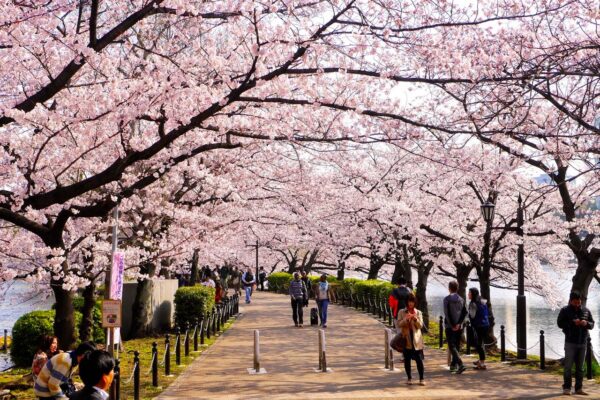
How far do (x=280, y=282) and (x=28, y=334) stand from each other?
3589 centimetres

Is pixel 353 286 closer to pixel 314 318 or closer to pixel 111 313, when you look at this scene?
pixel 314 318

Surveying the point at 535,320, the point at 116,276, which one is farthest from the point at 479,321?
the point at 535,320

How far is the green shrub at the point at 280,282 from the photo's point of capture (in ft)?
163

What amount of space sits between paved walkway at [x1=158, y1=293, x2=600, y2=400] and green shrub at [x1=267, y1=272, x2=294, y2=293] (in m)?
29.5

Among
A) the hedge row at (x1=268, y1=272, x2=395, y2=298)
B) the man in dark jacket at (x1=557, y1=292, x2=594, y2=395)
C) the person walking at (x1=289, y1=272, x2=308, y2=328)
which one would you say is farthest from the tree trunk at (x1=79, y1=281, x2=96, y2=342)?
the hedge row at (x1=268, y1=272, x2=395, y2=298)

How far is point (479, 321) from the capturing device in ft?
47.2

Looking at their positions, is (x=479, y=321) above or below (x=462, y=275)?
below

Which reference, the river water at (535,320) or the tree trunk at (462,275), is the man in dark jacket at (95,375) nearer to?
the tree trunk at (462,275)

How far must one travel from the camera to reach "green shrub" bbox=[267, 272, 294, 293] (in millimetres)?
49794

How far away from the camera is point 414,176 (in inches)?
1081

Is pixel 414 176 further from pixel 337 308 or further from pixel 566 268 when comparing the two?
pixel 566 268

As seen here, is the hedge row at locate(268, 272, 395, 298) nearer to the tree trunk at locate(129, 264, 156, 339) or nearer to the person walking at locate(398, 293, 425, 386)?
the tree trunk at locate(129, 264, 156, 339)

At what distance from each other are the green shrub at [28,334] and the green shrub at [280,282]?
32.3 meters

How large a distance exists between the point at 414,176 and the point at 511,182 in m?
6.82
